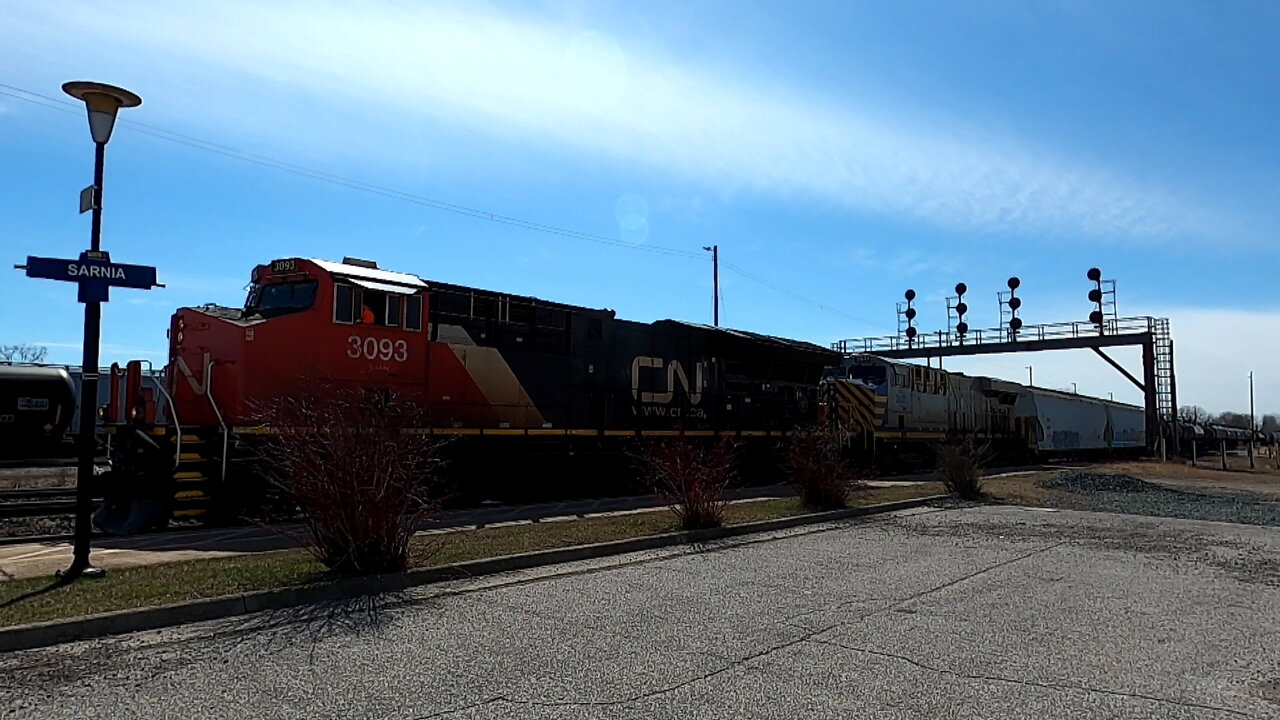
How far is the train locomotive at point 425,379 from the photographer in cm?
1098

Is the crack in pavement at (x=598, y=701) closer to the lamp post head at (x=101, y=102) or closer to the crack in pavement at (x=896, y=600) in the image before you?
the crack in pavement at (x=896, y=600)

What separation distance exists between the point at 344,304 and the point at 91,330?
4.61 meters

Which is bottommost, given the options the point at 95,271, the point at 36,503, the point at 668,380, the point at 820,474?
the point at 36,503

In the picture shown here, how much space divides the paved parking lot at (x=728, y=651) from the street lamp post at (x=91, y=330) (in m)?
2.12

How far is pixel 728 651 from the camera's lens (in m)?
5.71

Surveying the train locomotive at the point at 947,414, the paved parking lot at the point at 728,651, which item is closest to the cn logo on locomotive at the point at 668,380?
the train locomotive at the point at 947,414

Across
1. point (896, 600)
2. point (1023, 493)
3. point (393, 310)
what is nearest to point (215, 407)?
point (393, 310)

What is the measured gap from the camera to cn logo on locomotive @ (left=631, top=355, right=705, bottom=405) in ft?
56.5

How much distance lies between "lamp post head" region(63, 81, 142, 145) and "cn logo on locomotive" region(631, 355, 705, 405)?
1044 cm

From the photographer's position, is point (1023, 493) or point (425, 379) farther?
point (1023, 493)

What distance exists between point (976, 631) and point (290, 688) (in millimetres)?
4388

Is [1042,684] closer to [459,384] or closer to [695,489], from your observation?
[695,489]

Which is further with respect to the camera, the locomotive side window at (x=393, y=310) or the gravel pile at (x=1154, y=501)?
the gravel pile at (x=1154, y=501)

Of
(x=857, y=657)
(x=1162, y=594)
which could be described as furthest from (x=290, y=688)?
(x=1162, y=594)
